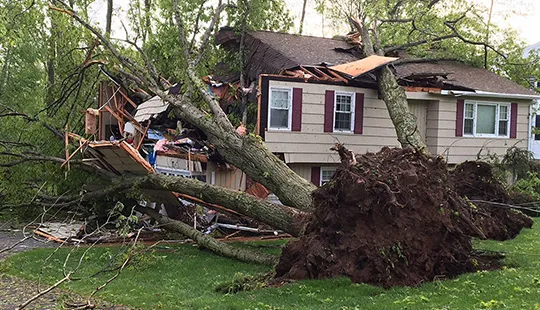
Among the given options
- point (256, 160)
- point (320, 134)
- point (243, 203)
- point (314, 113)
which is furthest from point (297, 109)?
point (243, 203)

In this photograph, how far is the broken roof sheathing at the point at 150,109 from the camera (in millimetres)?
14750

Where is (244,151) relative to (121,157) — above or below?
above

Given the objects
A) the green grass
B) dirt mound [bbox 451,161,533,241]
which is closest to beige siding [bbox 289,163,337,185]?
dirt mound [bbox 451,161,533,241]

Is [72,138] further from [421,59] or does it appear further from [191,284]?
[421,59]

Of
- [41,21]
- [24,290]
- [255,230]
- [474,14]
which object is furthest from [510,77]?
[24,290]

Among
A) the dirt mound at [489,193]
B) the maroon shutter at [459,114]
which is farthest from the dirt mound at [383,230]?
the maroon shutter at [459,114]

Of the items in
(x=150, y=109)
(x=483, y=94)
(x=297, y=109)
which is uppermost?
(x=483, y=94)

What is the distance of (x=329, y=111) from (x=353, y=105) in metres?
0.84

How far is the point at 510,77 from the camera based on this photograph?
70.6 feet

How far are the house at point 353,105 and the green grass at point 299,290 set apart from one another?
5.78 m

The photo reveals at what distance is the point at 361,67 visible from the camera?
14.9 meters

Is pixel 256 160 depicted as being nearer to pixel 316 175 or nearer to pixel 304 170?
pixel 304 170

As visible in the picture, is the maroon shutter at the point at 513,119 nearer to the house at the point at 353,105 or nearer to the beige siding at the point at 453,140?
the house at the point at 353,105

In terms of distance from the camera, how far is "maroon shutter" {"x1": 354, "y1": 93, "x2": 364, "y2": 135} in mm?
15688
